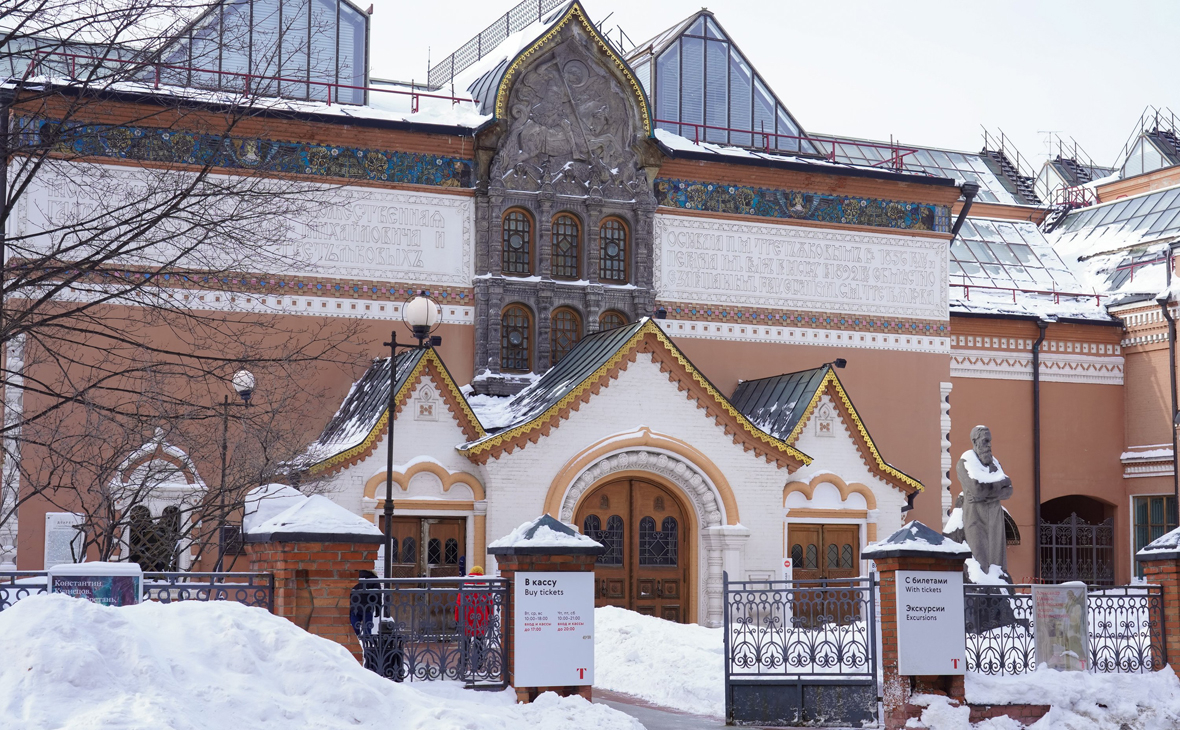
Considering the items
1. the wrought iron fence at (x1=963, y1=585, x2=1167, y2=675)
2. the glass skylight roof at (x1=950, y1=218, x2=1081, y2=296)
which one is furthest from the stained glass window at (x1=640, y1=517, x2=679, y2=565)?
the glass skylight roof at (x1=950, y1=218, x2=1081, y2=296)

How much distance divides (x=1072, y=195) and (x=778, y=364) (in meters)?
16.3

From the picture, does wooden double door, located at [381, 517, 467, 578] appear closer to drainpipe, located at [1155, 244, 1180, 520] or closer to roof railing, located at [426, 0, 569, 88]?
roof railing, located at [426, 0, 569, 88]

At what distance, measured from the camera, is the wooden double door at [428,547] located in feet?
72.8

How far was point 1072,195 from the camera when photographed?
3888 cm

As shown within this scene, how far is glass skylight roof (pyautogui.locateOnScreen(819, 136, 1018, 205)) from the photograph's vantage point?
36.5 m

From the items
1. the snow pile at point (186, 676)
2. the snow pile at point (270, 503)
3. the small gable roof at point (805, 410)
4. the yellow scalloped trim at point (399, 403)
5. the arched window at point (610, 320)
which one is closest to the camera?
the snow pile at point (186, 676)

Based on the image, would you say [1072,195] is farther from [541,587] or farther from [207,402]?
[541,587]

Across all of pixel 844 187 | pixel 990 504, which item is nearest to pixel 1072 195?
pixel 844 187

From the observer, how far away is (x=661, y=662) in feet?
56.1

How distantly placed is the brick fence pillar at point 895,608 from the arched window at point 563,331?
11.7m

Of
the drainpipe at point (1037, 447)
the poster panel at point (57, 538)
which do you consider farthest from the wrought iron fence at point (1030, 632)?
the drainpipe at point (1037, 447)

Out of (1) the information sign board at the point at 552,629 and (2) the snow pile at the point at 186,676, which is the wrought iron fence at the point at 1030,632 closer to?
(1) the information sign board at the point at 552,629

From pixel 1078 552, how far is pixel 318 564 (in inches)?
891

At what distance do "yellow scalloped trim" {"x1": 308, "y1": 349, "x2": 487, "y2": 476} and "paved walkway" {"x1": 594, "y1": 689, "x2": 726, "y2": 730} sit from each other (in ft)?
21.1
